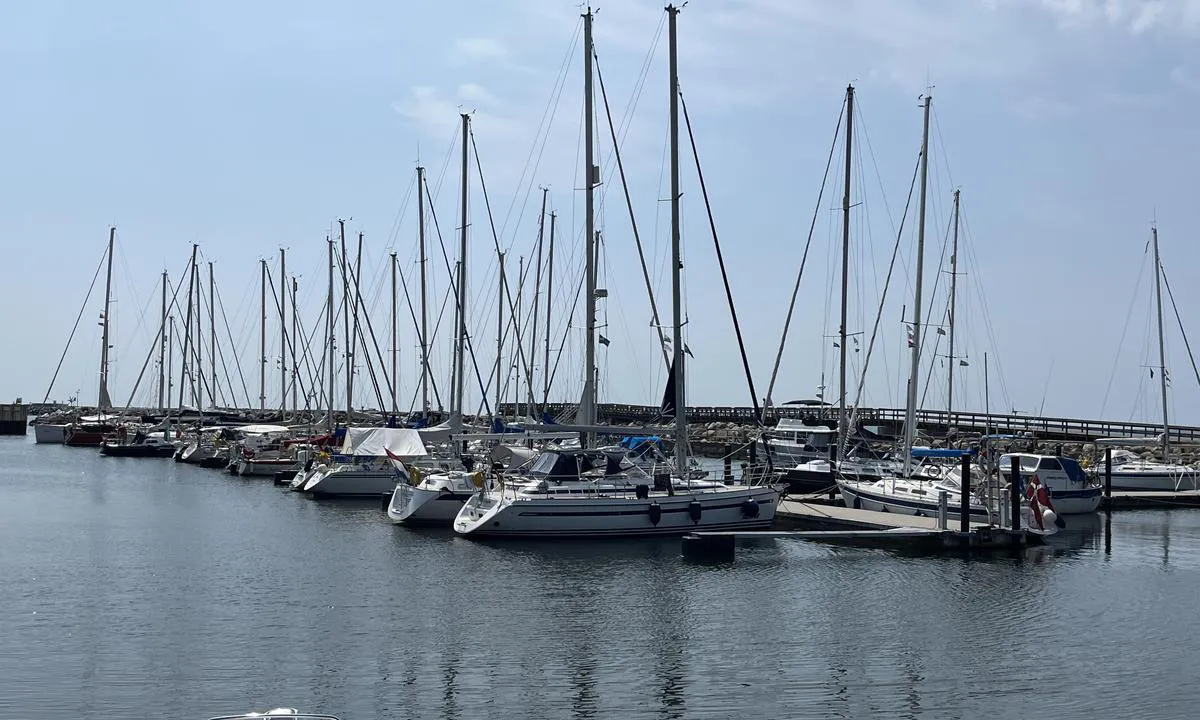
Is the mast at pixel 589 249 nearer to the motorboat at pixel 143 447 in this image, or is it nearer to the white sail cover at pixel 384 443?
the white sail cover at pixel 384 443

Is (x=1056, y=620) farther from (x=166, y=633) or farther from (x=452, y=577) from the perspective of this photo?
(x=166, y=633)

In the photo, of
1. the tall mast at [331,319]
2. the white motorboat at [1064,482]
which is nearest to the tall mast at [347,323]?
the tall mast at [331,319]

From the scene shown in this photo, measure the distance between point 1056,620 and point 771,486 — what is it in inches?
557

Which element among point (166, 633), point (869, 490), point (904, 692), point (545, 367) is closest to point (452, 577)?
point (166, 633)

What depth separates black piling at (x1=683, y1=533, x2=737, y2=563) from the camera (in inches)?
1297

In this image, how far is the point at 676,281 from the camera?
128 feet

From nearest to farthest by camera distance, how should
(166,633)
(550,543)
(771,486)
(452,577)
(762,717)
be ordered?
(762,717), (166,633), (452,577), (550,543), (771,486)

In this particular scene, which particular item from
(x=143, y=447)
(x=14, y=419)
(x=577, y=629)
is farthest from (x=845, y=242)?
(x=14, y=419)

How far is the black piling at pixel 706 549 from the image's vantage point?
32938 mm

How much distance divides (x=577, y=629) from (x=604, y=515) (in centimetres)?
1148

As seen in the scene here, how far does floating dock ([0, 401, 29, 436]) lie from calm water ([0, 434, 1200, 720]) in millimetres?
101470

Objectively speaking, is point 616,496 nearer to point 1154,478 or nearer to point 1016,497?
Result: point 1016,497

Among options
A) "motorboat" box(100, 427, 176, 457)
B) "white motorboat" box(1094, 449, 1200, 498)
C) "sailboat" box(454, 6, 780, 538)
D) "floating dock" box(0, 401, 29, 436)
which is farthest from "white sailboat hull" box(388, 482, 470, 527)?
"floating dock" box(0, 401, 29, 436)

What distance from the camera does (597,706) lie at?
1841 cm
